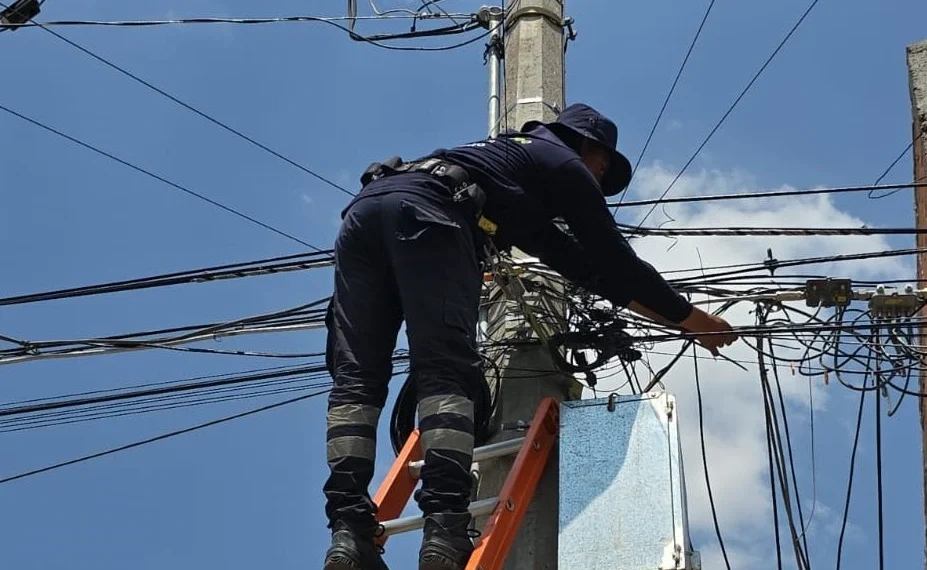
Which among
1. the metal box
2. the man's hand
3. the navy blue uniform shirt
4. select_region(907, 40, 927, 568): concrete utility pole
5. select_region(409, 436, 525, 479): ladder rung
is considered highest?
select_region(907, 40, 927, 568): concrete utility pole

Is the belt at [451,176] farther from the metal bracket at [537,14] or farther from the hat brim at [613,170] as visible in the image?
the metal bracket at [537,14]

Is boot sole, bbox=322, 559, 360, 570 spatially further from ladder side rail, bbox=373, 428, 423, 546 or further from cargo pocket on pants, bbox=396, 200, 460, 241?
cargo pocket on pants, bbox=396, 200, 460, 241

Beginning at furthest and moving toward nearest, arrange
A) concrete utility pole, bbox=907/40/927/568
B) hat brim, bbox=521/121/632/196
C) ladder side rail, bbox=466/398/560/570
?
1. concrete utility pole, bbox=907/40/927/568
2. hat brim, bbox=521/121/632/196
3. ladder side rail, bbox=466/398/560/570

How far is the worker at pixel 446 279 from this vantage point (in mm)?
4766

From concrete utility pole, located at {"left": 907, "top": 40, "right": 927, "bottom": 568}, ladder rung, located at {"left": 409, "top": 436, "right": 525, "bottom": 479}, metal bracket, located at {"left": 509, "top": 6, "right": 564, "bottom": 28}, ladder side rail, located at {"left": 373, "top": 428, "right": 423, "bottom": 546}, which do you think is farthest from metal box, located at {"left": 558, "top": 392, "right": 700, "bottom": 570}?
concrete utility pole, located at {"left": 907, "top": 40, "right": 927, "bottom": 568}

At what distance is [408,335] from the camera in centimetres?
496

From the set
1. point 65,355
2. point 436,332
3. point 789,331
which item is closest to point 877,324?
point 789,331

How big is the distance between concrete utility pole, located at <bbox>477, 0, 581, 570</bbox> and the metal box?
302mm

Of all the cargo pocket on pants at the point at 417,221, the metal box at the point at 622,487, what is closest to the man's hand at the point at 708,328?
the metal box at the point at 622,487

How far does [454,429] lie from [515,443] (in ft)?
3.55

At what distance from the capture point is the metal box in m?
5.07

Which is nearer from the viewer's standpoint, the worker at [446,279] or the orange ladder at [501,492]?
the worker at [446,279]

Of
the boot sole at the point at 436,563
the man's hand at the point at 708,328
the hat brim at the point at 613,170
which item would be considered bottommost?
the boot sole at the point at 436,563

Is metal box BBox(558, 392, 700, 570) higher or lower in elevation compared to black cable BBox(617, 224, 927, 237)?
lower
